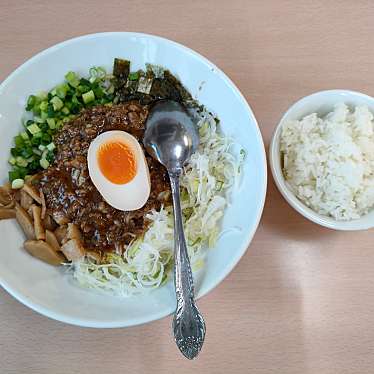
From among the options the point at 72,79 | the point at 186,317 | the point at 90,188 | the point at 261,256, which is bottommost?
the point at 261,256

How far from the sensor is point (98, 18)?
215 cm

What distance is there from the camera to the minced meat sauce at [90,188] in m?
1.70

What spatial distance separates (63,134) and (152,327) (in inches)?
35.4

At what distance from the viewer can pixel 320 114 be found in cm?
187

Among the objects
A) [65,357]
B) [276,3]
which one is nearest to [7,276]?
[65,357]

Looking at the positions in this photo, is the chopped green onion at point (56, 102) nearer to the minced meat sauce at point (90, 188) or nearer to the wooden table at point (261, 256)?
the minced meat sauce at point (90, 188)

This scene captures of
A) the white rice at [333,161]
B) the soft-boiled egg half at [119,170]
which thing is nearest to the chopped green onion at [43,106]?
the soft-boiled egg half at [119,170]

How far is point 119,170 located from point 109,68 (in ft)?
1.62

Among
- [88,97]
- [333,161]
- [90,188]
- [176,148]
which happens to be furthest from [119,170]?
[333,161]

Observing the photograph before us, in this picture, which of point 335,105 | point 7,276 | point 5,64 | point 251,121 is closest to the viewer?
point 7,276

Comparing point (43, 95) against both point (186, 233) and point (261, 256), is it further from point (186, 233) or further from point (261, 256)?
point (261, 256)

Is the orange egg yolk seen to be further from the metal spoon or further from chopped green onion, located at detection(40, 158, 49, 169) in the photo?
chopped green onion, located at detection(40, 158, 49, 169)

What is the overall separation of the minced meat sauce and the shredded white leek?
0.06m

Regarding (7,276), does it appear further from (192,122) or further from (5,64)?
(5,64)
